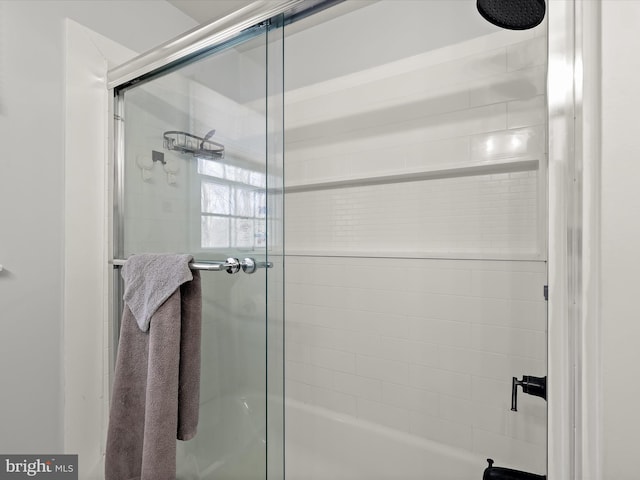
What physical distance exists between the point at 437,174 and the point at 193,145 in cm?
90

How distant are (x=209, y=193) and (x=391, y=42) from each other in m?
1.08

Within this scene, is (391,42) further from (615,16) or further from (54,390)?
(54,390)

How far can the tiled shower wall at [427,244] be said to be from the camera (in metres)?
1.21

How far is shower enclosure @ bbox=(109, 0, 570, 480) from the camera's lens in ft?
2.87

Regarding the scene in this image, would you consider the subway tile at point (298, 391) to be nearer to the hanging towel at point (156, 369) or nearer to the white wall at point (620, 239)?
the hanging towel at point (156, 369)

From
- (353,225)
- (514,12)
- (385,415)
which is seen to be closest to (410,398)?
(385,415)

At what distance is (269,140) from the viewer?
846 millimetres

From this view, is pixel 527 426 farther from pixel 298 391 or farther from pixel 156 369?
pixel 156 369

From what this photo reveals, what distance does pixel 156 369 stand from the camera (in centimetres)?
85

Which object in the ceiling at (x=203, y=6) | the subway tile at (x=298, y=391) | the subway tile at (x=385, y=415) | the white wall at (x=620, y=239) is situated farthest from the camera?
the subway tile at (x=298, y=391)

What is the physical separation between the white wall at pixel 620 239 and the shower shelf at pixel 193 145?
82cm

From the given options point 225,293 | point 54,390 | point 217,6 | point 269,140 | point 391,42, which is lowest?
point 54,390

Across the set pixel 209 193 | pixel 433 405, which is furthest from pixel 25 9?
pixel 433 405

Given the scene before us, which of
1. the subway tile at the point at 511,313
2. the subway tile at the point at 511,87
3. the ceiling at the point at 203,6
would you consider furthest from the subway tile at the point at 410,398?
the ceiling at the point at 203,6
